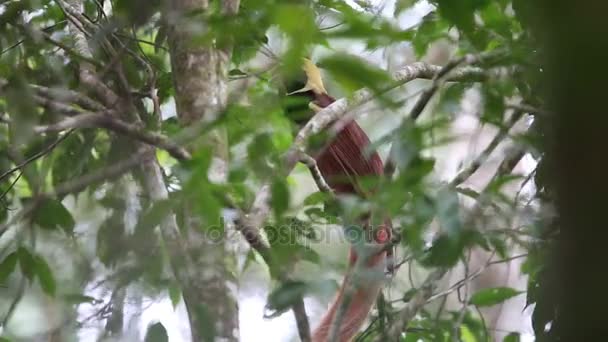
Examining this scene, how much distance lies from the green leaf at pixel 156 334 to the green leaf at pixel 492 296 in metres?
0.51

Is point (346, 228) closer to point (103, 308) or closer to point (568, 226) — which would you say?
point (103, 308)

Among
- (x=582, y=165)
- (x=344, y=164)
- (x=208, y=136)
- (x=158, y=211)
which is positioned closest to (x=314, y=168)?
(x=208, y=136)

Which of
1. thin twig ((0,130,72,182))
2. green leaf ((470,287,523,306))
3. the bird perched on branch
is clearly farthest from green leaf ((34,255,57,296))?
green leaf ((470,287,523,306))

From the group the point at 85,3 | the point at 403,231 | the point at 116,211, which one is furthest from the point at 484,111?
the point at 85,3

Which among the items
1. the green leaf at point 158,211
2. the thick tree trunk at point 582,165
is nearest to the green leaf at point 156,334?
the green leaf at point 158,211

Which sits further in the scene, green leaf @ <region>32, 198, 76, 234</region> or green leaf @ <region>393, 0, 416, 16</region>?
green leaf @ <region>393, 0, 416, 16</region>

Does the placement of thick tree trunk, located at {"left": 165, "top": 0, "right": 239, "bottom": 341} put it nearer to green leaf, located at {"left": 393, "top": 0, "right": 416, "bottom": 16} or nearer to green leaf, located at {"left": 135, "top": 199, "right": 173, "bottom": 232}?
green leaf, located at {"left": 135, "top": 199, "right": 173, "bottom": 232}

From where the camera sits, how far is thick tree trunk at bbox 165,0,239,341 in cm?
111

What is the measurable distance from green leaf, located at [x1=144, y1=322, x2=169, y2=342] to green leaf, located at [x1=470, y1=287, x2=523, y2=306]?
0.51 metres

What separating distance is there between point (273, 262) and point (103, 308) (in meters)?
0.39

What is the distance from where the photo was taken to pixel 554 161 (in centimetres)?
39

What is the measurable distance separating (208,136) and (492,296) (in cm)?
53

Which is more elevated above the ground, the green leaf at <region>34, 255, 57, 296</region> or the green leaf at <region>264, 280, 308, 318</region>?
the green leaf at <region>34, 255, 57, 296</region>

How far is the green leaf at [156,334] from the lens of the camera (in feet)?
3.79
